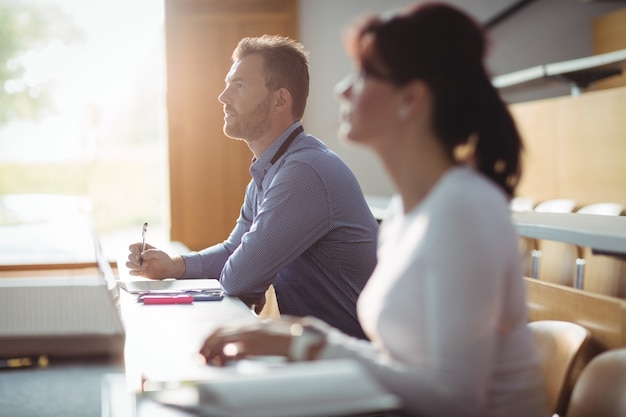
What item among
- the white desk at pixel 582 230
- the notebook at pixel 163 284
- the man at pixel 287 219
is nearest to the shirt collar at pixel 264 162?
the man at pixel 287 219

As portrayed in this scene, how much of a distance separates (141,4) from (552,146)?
11.2 ft

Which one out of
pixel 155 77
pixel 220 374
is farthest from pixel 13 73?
pixel 220 374

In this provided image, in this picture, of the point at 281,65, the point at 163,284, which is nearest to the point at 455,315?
the point at 163,284

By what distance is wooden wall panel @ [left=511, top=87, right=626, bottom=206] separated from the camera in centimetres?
369

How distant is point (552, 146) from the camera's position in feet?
13.9

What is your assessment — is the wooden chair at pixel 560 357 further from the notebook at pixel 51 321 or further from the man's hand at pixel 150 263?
the notebook at pixel 51 321

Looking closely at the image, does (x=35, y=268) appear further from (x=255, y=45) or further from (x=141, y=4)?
(x=255, y=45)

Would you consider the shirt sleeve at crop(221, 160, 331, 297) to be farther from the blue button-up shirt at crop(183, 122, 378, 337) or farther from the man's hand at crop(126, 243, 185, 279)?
the man's hand at crop(126, 243, 185, 279)

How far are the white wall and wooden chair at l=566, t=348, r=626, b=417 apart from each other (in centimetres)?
492

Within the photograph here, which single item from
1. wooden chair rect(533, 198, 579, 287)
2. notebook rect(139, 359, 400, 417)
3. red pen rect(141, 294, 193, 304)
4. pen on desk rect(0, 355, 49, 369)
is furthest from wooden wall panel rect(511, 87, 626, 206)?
pen on desk rect(0, 355, 49, 369)

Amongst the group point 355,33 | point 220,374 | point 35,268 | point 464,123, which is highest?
point 355,33

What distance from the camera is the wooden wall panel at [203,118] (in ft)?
19.1

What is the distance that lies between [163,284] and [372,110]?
1.23 metres

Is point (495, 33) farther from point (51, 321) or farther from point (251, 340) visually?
point (251, 340)
